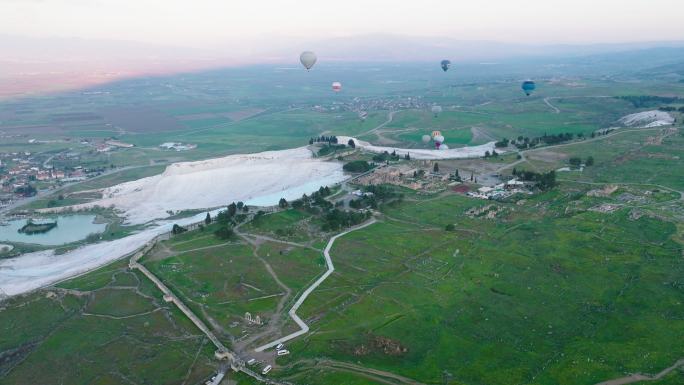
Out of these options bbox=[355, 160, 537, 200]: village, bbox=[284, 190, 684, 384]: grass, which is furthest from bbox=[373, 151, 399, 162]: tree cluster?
bbox=[284, 190, 684, 384]: grass

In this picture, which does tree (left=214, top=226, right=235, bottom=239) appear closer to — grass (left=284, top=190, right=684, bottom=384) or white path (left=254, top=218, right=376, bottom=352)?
white path (left=254, top=218, right=376, bottom=352)

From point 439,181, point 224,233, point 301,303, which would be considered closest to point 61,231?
point 224,233

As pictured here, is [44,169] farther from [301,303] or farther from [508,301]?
[508,301]

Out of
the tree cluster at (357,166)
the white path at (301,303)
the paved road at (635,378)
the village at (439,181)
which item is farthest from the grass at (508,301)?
the tree cluster at (357,166)

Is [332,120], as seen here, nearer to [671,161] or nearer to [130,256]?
[671,161]

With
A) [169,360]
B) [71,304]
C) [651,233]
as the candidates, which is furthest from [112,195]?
[651,233]

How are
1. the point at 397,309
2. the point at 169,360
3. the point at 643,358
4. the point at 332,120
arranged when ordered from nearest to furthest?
the point at 643,358
the point at 169,360
the point at 397,309
the point at 332,120

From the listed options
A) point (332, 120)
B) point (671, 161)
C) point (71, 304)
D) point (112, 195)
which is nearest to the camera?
point (71, 304)

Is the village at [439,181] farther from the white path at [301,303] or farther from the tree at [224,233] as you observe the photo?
the tree at [224,233]
